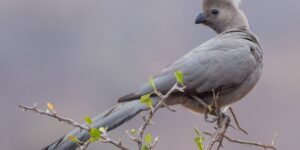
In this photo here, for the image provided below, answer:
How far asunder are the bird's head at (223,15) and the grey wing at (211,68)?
713mm

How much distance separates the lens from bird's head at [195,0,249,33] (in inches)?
295

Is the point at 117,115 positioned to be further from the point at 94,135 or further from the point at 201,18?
the point at 201,18

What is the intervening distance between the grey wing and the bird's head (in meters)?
0.71

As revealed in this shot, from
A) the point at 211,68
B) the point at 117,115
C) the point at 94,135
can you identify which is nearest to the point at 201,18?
the point at 211,68

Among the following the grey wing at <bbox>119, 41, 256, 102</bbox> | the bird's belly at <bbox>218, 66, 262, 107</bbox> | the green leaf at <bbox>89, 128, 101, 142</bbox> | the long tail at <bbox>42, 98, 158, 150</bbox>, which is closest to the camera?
the green leaf at <bbox>89, 128, 101, 142</bbox>

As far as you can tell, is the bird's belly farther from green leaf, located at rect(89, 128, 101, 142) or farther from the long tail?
green leaf, located at rect(89, 128, 101, 142)

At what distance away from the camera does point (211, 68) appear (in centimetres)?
652

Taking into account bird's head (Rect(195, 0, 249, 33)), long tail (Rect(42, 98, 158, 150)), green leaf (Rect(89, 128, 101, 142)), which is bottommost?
green leaf (Rect(89, 128, 101, 142))

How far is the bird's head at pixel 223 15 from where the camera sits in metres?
7.49

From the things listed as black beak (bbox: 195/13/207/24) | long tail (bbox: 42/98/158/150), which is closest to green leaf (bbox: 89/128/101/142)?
long tail (bbox: 42/98/158/150)

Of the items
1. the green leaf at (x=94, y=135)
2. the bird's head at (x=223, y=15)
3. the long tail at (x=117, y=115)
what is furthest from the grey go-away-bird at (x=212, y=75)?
the green leaf at (x=94, y=135)

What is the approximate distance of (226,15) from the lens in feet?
24.6

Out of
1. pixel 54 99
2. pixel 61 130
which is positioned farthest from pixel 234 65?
pixel 54 99

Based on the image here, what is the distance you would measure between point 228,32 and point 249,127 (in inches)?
551
